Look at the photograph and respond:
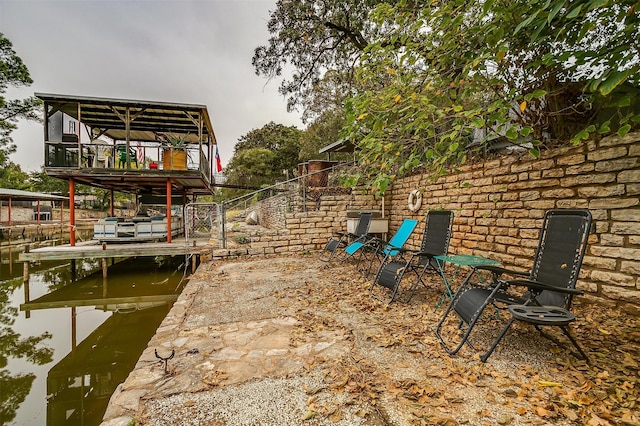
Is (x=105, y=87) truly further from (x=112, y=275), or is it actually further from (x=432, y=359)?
(x=432, y=359)

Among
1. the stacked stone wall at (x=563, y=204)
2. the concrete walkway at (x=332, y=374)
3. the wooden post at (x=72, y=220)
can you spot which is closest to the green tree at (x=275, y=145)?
the wooden post at (x=72, y=220)

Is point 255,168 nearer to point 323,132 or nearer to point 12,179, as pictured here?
point 323,132

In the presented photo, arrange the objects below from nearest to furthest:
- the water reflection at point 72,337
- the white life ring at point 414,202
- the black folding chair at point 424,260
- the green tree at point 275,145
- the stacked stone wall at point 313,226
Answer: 1. the water reflection at point 72,337
2. the black folding chair at point 424,260
3. the white life ring at point 414,202
4. the stacked stone wall at point 313,226
5. the green tree at point 275,145

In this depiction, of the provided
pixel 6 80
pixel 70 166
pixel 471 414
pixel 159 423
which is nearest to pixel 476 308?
pixel 471 414

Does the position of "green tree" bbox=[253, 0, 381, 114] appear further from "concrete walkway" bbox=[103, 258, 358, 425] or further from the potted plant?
"concrete walkway" bbox=[103, 258, 358, 425]

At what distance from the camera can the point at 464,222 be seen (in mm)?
5270

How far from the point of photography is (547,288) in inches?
79.3

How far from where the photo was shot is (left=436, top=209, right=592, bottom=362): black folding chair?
6.61 ft

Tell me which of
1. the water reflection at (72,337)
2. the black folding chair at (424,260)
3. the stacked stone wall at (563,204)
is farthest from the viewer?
the black folding chair at (424,260)

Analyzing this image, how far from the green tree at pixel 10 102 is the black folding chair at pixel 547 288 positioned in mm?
24256

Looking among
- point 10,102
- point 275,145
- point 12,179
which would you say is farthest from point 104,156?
point 12,179

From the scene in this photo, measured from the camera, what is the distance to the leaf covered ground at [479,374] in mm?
1569

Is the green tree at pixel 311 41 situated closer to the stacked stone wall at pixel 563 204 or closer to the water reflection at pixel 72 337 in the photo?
the stacked stone wall at pixel 563 204

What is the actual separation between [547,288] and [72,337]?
20.5 feet
